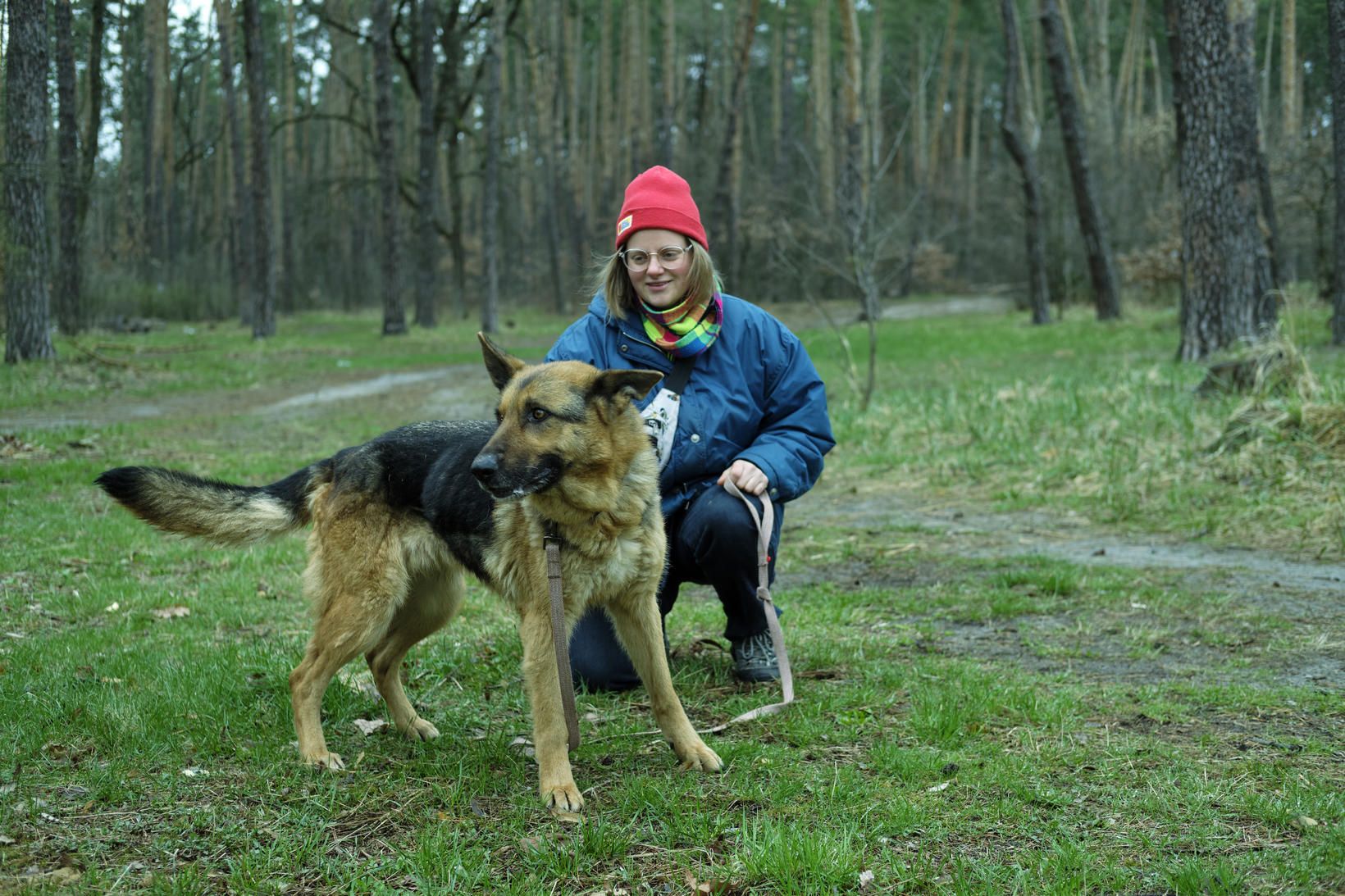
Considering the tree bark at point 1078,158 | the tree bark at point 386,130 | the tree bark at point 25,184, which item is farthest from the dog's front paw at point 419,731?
the tree bark at point 386,130

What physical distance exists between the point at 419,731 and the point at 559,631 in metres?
1.00

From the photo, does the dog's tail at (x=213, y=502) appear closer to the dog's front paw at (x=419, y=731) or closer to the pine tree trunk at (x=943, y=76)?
A: the dog's front paw at (x=419, y=731)

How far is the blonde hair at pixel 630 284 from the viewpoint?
14.4 feet

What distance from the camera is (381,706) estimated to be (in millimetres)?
4488

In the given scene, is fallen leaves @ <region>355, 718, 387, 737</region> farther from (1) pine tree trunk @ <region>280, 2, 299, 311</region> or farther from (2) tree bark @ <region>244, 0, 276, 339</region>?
(1) pine tree trunk @ <region>280, 2, 299, 311</region>

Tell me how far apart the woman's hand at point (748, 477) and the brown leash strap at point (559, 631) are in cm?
102

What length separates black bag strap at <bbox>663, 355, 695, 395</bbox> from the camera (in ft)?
14.4

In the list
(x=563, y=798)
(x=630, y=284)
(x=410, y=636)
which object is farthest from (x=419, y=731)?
(x=630, y=284)

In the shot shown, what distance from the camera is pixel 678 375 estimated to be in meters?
4.42

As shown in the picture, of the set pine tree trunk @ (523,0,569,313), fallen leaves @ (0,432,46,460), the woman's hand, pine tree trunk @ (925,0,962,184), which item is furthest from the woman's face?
pine tree trunk @ (925,0,962,184)

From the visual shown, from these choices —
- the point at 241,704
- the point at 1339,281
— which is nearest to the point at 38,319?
the point at 241,704

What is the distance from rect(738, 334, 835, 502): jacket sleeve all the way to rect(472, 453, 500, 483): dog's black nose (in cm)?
145

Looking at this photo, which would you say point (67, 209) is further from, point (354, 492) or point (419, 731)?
point (419, 731)

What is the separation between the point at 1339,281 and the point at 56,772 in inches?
587
